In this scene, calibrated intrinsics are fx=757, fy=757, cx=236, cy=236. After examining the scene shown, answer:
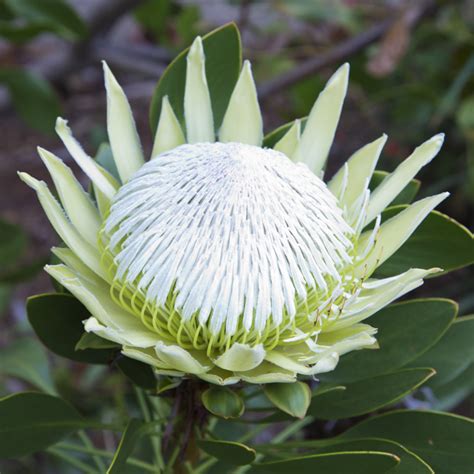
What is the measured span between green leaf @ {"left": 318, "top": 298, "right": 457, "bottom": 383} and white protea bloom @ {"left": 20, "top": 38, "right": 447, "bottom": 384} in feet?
0.29

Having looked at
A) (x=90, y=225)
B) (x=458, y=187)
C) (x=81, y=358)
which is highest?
(x=458, y=187)

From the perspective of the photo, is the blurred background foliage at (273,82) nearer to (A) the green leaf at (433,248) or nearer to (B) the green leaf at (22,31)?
(B) the green leaf at (22,31)

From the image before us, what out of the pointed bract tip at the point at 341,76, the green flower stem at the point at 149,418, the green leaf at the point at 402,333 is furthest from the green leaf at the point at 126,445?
the pointed bract tip at the point at 341,76

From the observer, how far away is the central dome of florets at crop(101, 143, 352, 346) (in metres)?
0.96

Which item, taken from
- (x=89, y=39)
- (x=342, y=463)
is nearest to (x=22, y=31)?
(x=89, y=39)

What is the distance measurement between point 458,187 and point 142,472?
2.16 m

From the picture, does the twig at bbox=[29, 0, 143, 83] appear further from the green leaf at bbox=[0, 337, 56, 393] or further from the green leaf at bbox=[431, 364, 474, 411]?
the green leaf at bbox=[431, 364, 474, 411]

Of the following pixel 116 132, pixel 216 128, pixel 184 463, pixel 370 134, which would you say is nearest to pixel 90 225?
pixel 116 132

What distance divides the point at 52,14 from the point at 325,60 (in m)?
0.86

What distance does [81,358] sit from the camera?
1.10 meters

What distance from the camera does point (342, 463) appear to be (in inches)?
37.2

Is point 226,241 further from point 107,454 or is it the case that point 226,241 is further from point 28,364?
point 28,364

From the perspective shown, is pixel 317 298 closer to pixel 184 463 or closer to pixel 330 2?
pixel 184 463

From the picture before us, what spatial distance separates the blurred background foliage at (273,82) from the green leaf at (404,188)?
897 mm
